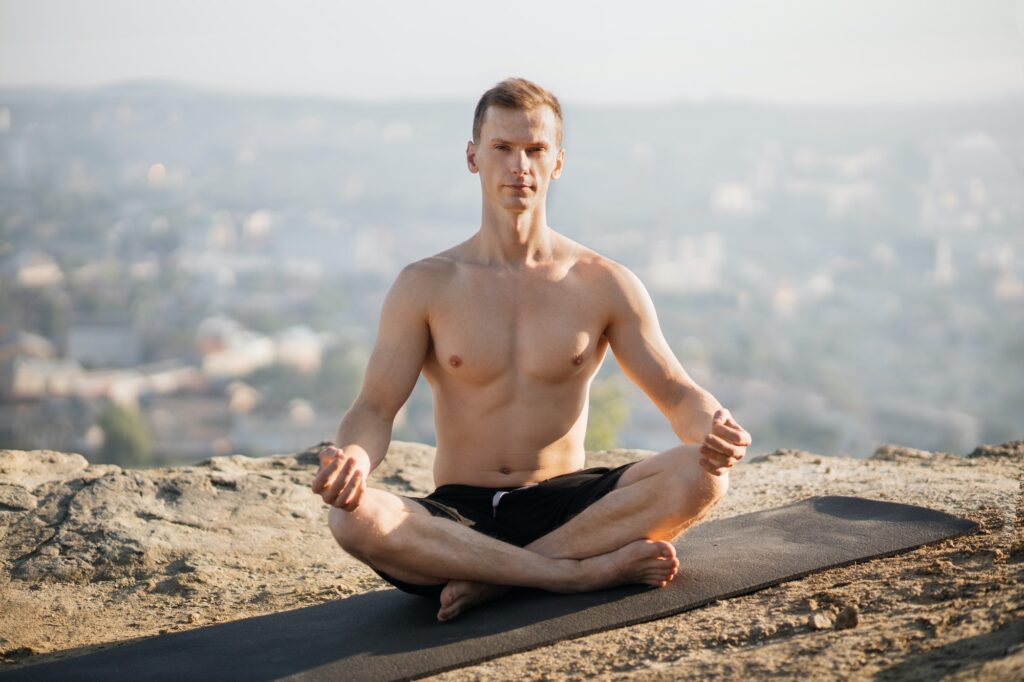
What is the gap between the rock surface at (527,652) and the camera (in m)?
3.16

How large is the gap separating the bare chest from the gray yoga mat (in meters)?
0.79

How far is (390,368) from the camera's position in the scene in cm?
405

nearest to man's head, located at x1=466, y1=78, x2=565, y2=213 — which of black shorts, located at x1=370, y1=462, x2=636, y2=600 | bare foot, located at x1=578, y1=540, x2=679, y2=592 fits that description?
black shorts, located at x1=370, y1=462, x2=636, y2=600

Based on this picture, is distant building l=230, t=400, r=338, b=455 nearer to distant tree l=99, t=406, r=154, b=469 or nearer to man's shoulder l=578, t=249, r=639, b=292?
distant tree l=99, t=406, r=154, b=469

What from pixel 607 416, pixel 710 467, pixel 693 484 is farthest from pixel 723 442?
pixel 607 416

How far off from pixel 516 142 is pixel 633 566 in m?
1.53

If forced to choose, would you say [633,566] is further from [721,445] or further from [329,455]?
[329,455]

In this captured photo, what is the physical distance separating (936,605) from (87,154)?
2138 inches

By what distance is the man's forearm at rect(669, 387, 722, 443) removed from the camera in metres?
3.89

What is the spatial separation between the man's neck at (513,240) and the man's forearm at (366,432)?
71 cm

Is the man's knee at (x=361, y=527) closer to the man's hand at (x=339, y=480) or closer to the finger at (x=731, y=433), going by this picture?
the man's hand at (x=339, y=480)

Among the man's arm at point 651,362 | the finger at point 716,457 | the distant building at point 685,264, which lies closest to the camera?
→ the finger at point 716,457

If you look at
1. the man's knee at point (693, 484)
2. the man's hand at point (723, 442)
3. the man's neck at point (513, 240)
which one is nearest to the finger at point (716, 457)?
the man's hand at point (723, 442)

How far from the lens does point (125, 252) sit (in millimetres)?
51812
